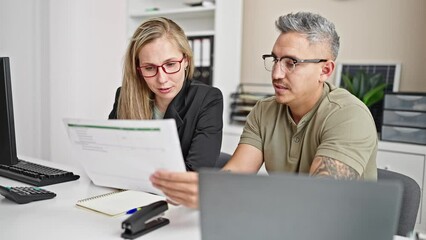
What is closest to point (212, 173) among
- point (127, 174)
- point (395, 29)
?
point (127, 174)

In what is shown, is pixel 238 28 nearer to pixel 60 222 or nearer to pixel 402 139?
pixel 402 139

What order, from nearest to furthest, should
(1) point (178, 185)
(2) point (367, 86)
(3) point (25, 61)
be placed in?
(1) point (178, 185), (2) point (367, 86), (3) point (25, 61)

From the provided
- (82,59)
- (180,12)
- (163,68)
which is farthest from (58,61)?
(163,68)

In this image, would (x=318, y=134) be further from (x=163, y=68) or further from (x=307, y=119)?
(x=163, y=68)

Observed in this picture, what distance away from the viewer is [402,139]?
7.00 feet

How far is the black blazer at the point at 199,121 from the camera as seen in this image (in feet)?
4.75

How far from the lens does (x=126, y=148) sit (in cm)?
93

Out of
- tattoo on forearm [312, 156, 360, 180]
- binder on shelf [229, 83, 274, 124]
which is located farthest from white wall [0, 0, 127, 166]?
tattoo on forearm [312, 156, 360, 180]

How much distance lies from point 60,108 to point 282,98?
2114 millimetres

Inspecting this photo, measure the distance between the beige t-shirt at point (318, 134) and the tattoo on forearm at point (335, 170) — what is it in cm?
1

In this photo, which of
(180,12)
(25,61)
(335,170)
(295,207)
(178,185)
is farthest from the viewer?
(25,61)

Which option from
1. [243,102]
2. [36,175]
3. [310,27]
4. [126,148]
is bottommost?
[36,175]

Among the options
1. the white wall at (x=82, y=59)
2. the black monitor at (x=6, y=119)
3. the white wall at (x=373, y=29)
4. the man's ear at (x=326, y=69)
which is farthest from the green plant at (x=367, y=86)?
the black monitor at (x=6, y=119)

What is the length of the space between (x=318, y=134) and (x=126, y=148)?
61 cm
